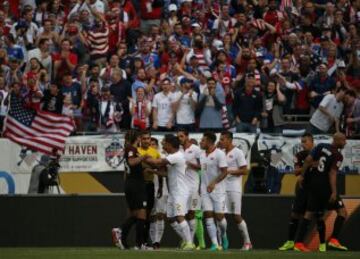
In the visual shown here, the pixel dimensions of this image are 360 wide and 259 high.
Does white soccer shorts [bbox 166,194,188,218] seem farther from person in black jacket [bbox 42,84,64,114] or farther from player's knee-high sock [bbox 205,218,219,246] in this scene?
person in black jacket [bbox 42,84,64,114]

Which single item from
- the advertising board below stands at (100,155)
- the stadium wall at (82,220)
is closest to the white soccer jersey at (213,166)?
the stadium wall at (82,220)

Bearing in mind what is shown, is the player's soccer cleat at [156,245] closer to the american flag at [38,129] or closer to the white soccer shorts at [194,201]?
the white soccer shorts at [194,201]

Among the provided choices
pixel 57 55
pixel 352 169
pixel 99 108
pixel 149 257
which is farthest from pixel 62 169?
pixel 149 257

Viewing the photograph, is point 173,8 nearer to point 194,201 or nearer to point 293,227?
point 194,201

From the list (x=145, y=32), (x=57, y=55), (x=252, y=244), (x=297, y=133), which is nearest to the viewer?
(x=252, y=244)

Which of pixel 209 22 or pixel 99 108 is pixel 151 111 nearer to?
pixel 99 108

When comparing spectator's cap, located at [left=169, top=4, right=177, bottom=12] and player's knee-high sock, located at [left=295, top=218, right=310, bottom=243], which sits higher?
spectator's cap, located at [left=169, top=4, right=177, bottom=12]

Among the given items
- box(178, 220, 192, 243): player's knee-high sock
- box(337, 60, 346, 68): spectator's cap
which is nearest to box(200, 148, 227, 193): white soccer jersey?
box(178, 220, 192, 243): player's knee-high sock

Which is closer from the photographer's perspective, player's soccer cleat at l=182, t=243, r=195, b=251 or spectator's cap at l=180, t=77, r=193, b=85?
player's soccer cleat at l=182, t=243, r=195, b=251

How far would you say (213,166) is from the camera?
77.9 ft

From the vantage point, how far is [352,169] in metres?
→ 28.0

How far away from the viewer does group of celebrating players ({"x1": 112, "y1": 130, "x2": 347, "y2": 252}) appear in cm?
2305

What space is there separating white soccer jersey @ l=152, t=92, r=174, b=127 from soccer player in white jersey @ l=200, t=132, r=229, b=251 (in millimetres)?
4532

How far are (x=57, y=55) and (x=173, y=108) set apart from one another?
13.0 ft
